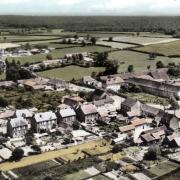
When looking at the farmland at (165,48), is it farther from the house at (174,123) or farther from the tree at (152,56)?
the house at (174,123)

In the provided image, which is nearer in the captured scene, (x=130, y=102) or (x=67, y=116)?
(x=67, y=116)

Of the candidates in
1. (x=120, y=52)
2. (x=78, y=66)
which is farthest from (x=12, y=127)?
(x=120, y=52)

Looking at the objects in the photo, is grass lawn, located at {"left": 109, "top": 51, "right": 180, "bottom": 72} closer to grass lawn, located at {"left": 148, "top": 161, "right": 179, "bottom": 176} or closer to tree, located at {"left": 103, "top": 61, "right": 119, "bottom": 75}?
tree, located at {"left": 103, "top": 61, "right": 119, "bottom": 75}

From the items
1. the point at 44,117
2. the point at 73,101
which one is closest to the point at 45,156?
the point at 44,117

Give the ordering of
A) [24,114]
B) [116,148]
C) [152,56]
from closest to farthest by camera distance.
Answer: [116,148] → [24,114] → [152,56]

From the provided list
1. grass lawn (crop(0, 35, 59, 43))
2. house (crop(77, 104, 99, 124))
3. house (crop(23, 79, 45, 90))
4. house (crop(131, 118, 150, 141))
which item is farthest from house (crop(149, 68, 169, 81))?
grass lawn (crop(0, 35, 59, 43))

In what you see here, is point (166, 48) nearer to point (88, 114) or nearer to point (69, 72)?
point (69, 72)

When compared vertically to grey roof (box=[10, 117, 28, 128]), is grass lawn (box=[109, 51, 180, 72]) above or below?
above
